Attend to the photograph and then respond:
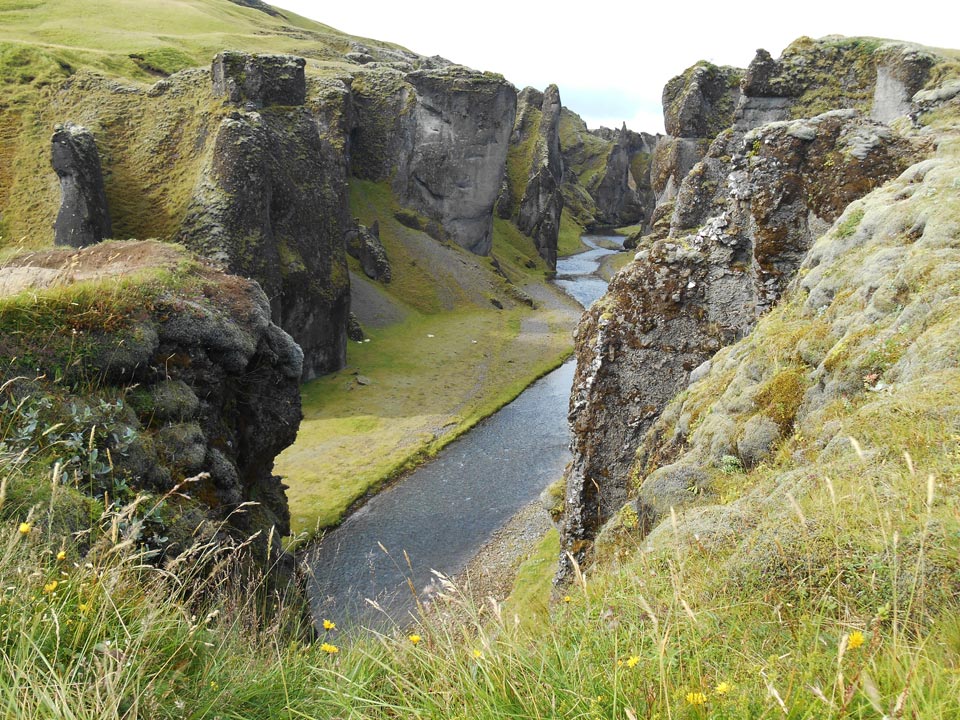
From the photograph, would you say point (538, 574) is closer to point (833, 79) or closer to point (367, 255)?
point (833, 79)

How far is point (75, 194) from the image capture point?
164 ft

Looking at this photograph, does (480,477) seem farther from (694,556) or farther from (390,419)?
(694,556)

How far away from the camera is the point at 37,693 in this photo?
12.4 feet

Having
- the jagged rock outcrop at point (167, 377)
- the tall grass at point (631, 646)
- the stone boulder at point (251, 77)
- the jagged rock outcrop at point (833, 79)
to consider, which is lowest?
the jagged rock outcrop at point (167, 377)

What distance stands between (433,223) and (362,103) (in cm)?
2207

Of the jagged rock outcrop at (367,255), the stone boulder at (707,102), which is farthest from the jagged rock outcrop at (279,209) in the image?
the stone boulder at (707,102)

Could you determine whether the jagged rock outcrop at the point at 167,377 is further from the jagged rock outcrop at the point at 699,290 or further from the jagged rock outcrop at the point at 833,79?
the jagged rock outcrop at the point at 833,79

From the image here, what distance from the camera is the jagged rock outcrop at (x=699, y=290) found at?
18.2m

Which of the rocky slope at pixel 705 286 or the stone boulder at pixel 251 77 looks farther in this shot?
the stone boulder at pixel 251 77

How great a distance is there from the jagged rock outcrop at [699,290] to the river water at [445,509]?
922 cm

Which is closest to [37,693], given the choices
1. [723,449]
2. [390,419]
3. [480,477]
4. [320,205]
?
[723,449]

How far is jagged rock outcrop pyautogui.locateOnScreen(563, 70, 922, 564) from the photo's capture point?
1816cm

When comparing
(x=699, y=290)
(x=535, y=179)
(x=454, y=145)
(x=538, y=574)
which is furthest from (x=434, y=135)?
(x=699, y=290)

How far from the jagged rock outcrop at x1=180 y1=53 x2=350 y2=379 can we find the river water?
66.9 ft
